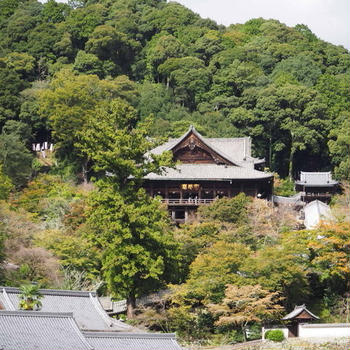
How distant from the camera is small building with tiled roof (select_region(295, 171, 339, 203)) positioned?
47.6 m

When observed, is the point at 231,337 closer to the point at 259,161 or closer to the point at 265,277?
the point at 265,277

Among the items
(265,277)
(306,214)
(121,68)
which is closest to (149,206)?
(265,277)

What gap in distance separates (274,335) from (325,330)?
186 cm

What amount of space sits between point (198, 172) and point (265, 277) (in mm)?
14247

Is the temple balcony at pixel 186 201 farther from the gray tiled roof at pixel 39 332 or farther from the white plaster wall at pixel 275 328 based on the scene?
the gray tiled roof at pixel 39 332

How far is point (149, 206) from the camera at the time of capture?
27.2 m

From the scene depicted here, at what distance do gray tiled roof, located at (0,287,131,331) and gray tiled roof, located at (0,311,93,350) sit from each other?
145 inches

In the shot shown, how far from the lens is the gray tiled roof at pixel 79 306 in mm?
24550

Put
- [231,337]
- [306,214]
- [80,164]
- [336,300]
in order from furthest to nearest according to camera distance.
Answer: [80,164] < [306,214] < [336,300] < [231,337]

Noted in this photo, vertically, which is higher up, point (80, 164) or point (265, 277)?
point (80, 164)

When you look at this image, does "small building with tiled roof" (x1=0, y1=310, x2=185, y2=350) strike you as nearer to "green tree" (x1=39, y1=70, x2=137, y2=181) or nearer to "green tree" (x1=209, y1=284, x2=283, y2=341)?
"green tree" (x1=209, y1=284, x2=283, y2=341)

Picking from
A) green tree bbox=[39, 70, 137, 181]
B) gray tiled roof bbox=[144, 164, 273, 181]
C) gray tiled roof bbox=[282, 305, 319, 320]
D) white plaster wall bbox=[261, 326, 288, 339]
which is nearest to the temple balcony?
gray tiled roof bbox=[144, 164, 273, 181]

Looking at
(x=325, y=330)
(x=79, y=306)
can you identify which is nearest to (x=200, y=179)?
(x=79, y=306)

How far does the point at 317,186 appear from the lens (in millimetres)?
47750
